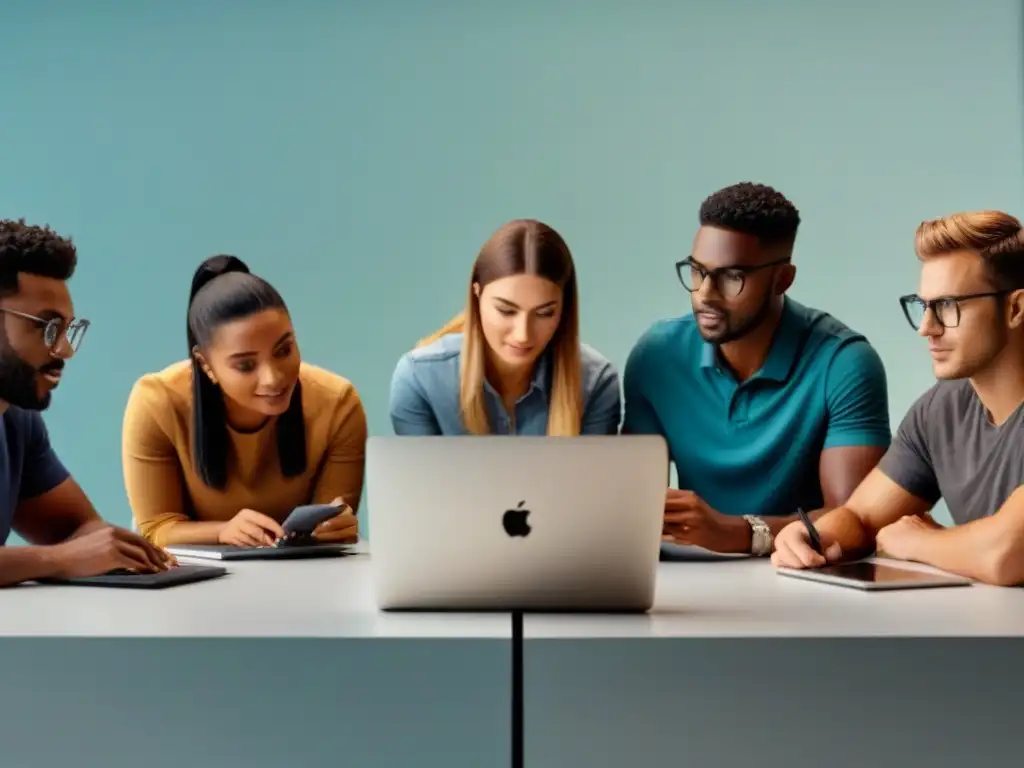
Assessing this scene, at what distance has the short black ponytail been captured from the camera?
293 cm

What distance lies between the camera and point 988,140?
5.15 meters

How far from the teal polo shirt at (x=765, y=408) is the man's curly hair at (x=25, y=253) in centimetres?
151

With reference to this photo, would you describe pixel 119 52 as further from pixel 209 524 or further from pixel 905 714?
pixel 905 714

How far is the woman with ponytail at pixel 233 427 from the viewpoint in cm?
290

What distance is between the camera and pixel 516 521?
1.47 m

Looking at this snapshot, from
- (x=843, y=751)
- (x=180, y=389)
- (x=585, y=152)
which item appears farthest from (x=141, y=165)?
(x=843, y=751)

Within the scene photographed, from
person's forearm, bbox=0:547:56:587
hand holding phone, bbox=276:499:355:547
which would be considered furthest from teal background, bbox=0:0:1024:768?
person's forearm, bbox=0:547:56:587

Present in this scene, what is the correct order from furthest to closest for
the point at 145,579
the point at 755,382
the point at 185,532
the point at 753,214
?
the point at 755,382, the point at 753,214, the point at 185,532, the point at 145,579

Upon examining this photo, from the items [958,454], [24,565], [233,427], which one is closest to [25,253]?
[233,427]

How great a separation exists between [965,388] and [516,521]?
1.33 meters

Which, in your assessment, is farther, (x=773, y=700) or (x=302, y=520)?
(x=302, y=520)

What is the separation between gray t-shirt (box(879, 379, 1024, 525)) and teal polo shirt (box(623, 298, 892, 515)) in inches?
17.3

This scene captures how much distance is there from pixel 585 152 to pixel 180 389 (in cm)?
267

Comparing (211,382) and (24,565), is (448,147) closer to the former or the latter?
(211,382)
